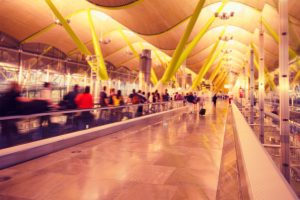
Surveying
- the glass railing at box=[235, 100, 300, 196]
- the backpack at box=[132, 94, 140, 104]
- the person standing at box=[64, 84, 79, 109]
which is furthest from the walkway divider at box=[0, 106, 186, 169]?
the glass railing at box=[235, 100, 300, 196]

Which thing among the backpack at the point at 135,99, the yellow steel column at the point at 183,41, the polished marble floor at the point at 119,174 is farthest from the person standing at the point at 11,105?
the yellow steel column at the point at 183,41

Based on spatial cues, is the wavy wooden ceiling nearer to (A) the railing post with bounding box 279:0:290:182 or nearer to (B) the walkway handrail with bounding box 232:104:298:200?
(A) the railing post with bounding box 279:0:290:182

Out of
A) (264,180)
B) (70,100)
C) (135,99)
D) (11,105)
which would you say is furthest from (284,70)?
(135,99)

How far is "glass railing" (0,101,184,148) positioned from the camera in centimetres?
533

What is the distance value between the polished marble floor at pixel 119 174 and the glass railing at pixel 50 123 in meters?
0.65

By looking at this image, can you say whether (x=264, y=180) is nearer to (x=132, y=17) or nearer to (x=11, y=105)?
(x=11, y=105)

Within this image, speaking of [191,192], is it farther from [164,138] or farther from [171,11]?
[171,11]

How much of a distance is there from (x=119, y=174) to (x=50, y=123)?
2.95 metres

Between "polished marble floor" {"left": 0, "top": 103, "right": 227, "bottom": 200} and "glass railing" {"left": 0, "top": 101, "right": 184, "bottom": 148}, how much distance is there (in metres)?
0.65

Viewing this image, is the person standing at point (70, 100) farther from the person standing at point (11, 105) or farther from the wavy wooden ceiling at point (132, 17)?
the wavy wooden ceiling at point (132, 17)

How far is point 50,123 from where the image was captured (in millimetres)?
6523

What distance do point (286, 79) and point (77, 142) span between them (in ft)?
17.1

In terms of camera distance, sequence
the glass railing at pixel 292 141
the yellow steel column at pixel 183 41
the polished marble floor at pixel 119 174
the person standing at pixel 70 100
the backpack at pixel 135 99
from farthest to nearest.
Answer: the yellow steel column at pixel 183 41 → the backpack at pixel 135 99 → the person standing at pixel 70 100 → the glass railing at pixel 292 141 → the polished marble floor at pixel 119 174

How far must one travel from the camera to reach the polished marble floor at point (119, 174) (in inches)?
139
